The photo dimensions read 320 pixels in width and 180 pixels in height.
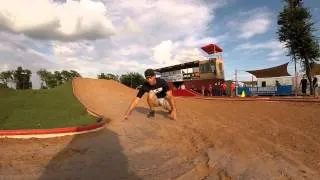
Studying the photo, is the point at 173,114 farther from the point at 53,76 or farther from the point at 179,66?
the point at 53,76

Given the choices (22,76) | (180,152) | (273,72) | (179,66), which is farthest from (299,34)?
(22,76)

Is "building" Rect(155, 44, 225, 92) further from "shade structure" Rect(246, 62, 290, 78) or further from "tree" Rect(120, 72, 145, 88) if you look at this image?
"tree" Rect(120, 72, 145, 88)

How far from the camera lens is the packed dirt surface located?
5512 mm

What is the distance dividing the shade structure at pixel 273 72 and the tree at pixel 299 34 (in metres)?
4.14

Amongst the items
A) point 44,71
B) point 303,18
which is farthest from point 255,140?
point 44,71

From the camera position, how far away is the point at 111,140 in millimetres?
8453

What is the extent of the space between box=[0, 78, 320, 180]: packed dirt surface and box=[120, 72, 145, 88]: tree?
6353 cm

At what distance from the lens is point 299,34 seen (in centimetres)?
2859

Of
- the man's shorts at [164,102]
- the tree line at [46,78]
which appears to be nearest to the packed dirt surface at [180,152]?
the man's shorts at [164,102]

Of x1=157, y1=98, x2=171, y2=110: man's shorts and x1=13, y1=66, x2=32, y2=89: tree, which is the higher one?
x1=13, y1=66, x2=32, y2=89: tree

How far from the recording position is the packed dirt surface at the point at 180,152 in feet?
18.1

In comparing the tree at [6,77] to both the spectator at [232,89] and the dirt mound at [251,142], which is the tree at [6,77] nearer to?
the spectator at [232,89]

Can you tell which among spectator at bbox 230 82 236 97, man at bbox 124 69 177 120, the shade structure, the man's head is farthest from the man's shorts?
the shade structure

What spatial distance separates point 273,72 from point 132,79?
148ft
